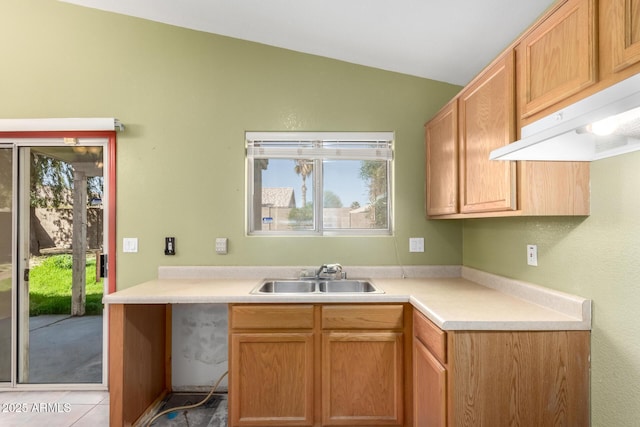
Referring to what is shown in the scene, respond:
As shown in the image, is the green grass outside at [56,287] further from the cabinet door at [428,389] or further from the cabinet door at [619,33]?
the cabinet door at [619,33]

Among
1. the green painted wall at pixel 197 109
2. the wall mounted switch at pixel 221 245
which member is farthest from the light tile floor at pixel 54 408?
the wall mounted switch at pixel 221 245

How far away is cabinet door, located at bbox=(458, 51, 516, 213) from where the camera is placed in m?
1.46

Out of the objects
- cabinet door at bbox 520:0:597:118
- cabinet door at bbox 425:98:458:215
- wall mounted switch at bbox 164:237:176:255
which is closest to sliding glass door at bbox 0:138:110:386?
wall mounted switch at bbox 164:237:176:255

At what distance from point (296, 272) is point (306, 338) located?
68cm

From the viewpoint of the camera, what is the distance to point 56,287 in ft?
8.45

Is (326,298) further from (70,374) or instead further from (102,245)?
(70,374)

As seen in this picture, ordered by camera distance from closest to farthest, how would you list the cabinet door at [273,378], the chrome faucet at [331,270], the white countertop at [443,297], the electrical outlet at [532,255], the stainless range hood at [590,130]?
the stainless range hood at [590,130]
the white countertop at [443,297]
the electrical outlet at [532,255]
the cabinet door at [273,378]
the chrome faucet at [331,270]

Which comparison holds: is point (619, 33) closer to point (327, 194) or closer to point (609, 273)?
point (609, 273)

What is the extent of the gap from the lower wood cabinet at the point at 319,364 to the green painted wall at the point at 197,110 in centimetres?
68

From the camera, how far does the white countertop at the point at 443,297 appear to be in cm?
138

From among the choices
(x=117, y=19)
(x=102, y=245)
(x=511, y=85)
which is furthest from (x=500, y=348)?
(x=117, y=19)

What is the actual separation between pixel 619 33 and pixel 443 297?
135cm

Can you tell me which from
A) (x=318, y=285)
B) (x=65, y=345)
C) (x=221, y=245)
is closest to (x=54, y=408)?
(x=65, y=345)

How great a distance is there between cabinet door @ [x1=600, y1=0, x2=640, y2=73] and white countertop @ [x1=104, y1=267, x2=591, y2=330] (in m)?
0.96
